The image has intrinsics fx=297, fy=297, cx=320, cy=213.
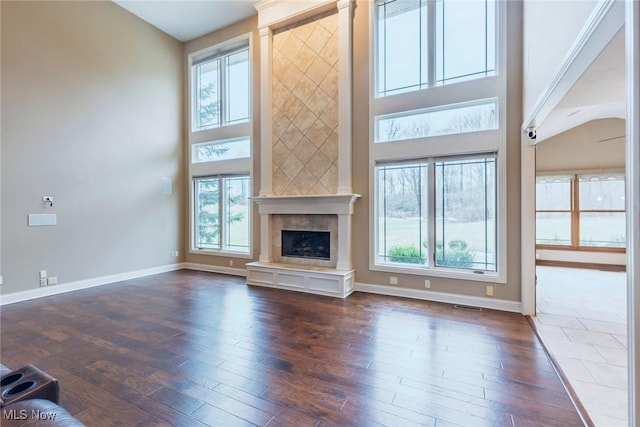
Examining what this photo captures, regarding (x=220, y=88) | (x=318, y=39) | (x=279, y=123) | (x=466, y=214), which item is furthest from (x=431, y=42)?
(x=220, y=88)

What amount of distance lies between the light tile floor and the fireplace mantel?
2938 millimetres

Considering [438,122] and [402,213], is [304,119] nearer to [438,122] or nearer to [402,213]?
[438,122]

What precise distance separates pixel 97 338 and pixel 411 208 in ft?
14.1

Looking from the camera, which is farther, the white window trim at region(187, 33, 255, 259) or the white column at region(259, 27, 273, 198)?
the white window trim at region(187, 33, 255, 259)

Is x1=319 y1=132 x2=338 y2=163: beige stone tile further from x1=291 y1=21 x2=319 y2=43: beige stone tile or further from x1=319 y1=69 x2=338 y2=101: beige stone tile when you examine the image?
x1=291 y1=21 x2=319 y2=43: beige stone tile

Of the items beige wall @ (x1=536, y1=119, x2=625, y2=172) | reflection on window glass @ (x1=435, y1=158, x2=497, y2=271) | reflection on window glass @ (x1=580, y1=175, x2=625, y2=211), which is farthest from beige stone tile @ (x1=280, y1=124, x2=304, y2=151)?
reflection on window glass @ (x1=580, y1=175, x2=625, y2=211)

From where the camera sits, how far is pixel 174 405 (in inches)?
81.0

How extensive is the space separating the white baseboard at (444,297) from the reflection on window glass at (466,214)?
1.42 feet

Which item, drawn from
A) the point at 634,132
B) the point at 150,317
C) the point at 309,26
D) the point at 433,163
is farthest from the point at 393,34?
the point at 150,317

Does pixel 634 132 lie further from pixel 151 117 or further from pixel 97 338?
pixel 151 117

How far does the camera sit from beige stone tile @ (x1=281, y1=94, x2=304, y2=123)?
547cm
